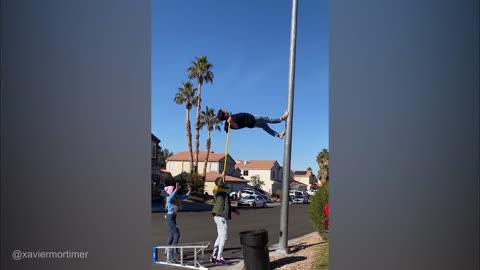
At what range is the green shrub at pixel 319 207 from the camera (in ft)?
19.5

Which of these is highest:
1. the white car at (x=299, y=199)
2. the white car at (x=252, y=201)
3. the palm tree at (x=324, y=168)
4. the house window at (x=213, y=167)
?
the palm tree at (x=324, y=168)

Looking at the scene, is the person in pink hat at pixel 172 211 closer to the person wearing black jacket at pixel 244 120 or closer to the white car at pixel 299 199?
the person wearing black jacket at pixel 244 120

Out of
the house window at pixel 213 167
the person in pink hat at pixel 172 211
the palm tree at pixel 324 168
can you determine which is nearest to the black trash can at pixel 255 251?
the person in pink hat at pixel 172 211

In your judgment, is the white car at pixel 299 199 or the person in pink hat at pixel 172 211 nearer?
the person in pink hat at pixel 172 211

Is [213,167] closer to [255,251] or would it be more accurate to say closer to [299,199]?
[299,199]

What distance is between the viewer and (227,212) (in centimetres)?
484

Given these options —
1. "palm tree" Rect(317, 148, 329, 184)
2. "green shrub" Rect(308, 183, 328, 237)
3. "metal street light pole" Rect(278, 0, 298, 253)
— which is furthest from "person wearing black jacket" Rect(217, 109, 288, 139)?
"palm tree" Rect(317, 148, 329, 184)

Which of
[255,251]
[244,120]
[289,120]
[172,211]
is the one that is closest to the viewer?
[244,120]

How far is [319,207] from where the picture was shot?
19.9ft

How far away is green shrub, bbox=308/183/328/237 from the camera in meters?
5.93

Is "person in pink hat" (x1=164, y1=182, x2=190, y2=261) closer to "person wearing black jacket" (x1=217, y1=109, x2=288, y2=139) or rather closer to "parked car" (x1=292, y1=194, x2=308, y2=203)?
"person wearing black jacket" (x1=217, y1=109, x2=288, y2=139)

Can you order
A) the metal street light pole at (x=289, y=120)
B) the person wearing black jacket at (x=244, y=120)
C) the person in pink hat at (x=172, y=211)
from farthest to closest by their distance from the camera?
the person in pink hat at (x=172, y=211), the metal street light pole at (x=289, y=120), the person wearing black jacket at (x=244, y=120)

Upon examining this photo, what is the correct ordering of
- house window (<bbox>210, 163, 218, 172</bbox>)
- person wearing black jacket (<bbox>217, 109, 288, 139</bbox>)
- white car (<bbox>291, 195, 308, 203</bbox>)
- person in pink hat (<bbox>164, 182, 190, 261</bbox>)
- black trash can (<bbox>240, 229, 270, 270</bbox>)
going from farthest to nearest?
1. house window (<bbox>210, 163, 218, 172</bbox>)
2. white car (<bbox>291, 195, 308, 203</bbox>)
3. person in pink hat (<bbox>164, 182, 190, 261</bbox>)
4. black trash can (<bbox>240, 229, 270, 270</bbox>)
5. person wearing black jacket (<bbox>217, 109, 288, 139</bbox>)

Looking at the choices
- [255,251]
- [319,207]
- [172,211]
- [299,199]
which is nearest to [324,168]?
[319,207]
